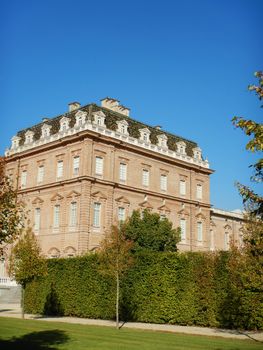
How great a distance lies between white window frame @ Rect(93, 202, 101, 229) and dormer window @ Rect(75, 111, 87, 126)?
8.18m

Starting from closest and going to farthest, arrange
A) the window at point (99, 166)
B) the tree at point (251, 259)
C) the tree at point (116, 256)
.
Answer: the tree at point (251, 259) < the tree at point (116, 256) < the window at point (99, 166)

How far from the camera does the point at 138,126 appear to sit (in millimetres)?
48844

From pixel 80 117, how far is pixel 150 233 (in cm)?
1372

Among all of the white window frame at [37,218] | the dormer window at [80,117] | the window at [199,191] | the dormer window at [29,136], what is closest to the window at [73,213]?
the white window frame at [37,218]

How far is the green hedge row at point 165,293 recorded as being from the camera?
22.1 metres

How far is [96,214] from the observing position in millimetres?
40719

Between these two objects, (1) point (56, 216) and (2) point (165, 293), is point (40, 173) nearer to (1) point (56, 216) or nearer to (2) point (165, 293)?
(1) point (56, 216)

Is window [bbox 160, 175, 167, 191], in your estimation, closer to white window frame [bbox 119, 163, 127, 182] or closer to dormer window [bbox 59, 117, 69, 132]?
white window frame [bbox 119, 163, 127, 182]

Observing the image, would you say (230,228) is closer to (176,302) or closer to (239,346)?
(176,302)

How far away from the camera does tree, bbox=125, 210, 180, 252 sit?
37562 mm

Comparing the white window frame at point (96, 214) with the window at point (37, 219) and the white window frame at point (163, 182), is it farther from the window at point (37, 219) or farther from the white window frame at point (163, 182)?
the white window frame at point (163, 182)

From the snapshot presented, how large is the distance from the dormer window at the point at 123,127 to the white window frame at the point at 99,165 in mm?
4539

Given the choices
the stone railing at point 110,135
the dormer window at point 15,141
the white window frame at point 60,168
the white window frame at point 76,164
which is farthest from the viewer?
the dormer window at point 15,141

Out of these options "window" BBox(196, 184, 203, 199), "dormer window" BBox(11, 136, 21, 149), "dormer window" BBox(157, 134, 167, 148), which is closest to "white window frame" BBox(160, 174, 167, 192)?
"dormer window" BBox(157, 134, 167, 148)
